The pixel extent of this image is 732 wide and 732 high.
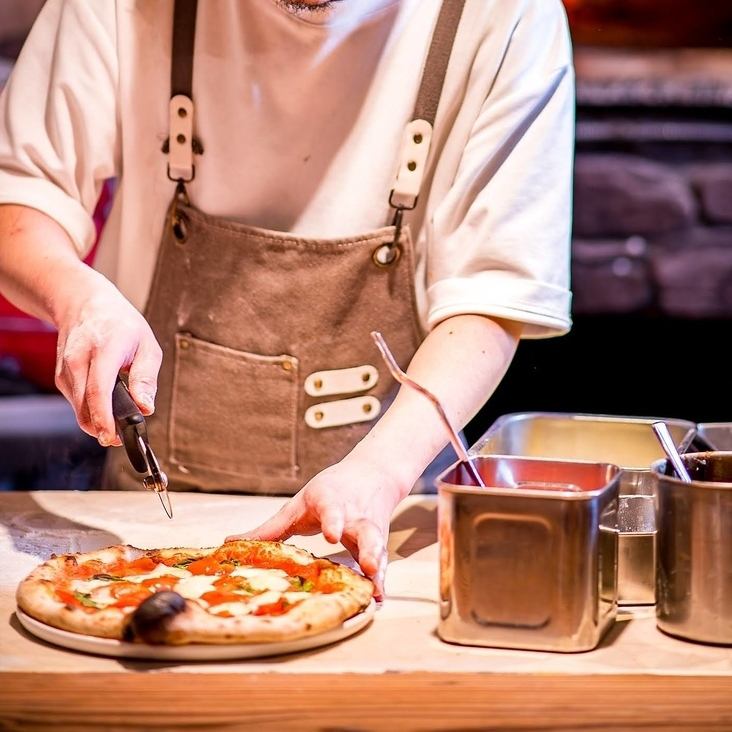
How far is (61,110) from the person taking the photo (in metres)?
2.04

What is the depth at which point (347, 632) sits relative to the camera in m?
1.35

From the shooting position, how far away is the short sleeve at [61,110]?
2.02 meters

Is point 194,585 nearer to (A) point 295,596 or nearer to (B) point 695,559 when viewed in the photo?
(A) point 295,596

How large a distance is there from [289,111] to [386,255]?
0.31m

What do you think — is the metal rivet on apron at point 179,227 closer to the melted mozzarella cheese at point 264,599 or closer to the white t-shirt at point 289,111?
the white t-shirt at point 289,111

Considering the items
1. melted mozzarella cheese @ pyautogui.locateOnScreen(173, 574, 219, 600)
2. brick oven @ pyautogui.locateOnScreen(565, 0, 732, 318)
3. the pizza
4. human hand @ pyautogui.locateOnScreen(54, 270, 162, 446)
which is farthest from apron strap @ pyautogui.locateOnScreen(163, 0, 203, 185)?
brick oven @ pyautogui.locateOnScreen(565, 0, 732, 318)

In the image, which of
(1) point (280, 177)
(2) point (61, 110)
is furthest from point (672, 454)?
(2) point (61, 110)

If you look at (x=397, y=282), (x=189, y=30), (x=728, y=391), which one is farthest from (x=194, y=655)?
(x=728, y=391)

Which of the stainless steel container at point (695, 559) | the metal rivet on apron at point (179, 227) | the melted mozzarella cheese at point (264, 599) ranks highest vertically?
the metal rivet on apron at point (179, 227)

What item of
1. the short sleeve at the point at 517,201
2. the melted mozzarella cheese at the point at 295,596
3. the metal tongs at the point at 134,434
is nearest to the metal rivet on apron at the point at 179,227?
the short sleeve at the point at 517,201

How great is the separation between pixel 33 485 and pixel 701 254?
226cm

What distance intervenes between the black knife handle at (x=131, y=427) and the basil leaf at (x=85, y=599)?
0.20 metres

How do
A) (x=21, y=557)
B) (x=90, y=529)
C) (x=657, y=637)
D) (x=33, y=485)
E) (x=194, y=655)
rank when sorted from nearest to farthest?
(x=194, y=655), (x=657, y=637), (x=21, y=557), (x=90, y=529), (x=33, y=485)

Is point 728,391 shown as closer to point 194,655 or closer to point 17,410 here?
point 17,410
